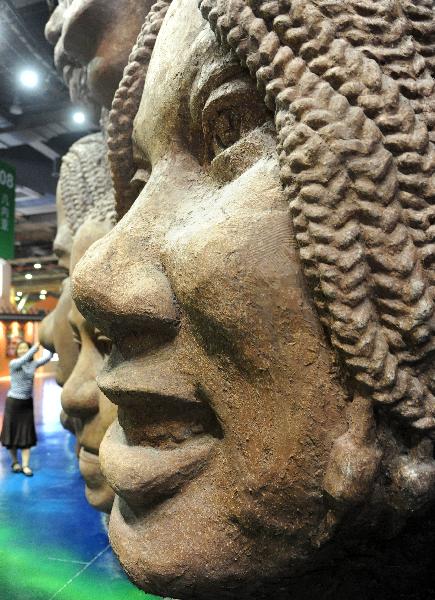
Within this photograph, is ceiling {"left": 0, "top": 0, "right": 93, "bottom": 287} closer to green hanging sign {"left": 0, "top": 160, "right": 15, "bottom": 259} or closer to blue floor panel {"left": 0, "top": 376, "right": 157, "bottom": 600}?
green hanging sign {"left": 0, "top": 160, "right": 15, "bottom": 259}

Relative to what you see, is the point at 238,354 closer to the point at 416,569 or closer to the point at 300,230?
the point at 300,230

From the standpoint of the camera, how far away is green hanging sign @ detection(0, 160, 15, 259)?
525cm

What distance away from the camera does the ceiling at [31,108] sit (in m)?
3.50

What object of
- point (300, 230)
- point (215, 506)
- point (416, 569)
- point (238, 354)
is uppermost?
point (300, 230)

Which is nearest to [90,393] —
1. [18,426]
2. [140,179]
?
[140,179]

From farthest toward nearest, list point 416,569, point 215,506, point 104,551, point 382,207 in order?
point 104,551, point 416,569, point 215,506, point 382,207

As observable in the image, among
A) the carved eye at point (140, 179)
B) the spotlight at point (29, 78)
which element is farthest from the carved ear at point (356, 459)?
the spotlight at point (29, 78)

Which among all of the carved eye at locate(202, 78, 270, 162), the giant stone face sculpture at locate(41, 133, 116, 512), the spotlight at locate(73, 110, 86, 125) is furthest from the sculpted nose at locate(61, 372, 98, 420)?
the spotlight at locate(73, 110, 86, 125)

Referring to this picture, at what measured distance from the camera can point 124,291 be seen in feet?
3.10

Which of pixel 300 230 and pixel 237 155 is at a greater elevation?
pixel 237 155

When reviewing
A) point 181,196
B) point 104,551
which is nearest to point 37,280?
point 104,551

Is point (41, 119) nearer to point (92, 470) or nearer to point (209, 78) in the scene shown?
point (92, 470)

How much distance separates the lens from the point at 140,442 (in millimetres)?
1010

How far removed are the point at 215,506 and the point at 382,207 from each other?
0.55 meters
